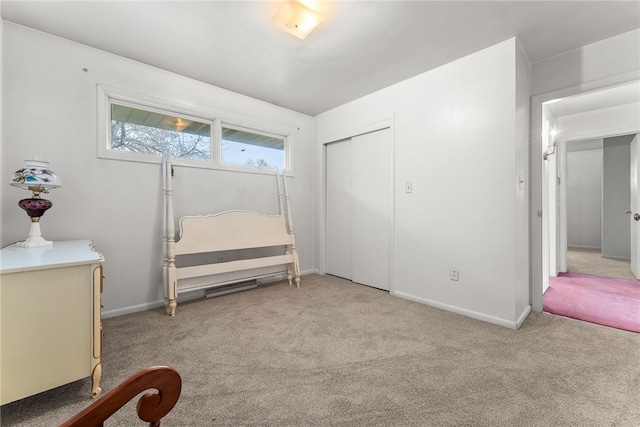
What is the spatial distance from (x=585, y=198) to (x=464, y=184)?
6301mm

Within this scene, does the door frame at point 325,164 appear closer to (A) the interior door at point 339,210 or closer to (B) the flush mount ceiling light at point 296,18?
(A) the interior door at point 339,210

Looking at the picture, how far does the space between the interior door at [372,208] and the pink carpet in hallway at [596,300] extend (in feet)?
5.40

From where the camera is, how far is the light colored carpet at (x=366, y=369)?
1.30 m

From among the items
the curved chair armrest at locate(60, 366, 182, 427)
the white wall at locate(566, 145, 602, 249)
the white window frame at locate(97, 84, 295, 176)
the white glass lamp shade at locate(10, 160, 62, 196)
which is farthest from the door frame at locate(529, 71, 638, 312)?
the white wall at locate(566, 145, 602, 249)

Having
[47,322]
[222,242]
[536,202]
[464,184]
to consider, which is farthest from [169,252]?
[536,202]

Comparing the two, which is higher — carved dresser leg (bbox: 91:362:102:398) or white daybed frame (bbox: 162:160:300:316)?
white daybed frame (bbox: 162:160:300:316)

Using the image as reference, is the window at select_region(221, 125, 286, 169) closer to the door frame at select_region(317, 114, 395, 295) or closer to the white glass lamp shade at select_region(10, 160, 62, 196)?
the door frame at select_region(317, 114, 395, 295)

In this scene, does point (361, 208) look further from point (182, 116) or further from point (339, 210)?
point (182, 116)

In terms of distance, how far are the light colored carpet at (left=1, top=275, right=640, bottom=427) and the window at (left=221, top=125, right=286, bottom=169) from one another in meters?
1.78

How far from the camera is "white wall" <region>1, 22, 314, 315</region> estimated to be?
2.08 m

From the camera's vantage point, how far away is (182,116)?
9.61 ft

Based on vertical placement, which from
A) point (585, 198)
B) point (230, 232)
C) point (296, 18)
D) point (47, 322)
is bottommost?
point (47, 322)

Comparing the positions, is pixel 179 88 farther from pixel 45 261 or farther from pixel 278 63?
pixel 45 261

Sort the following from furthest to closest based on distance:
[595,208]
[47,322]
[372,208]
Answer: [595,208] < [372,208] < [47,322]
